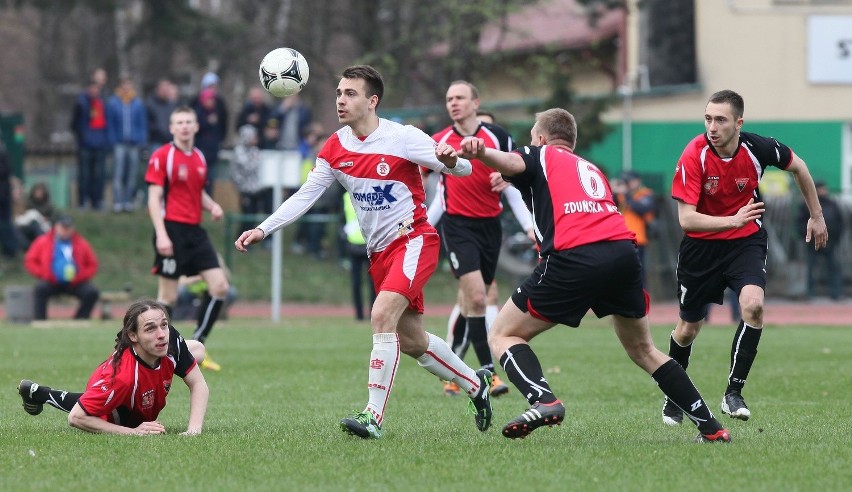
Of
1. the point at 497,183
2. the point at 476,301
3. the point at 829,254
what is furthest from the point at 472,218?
the point at 829,254

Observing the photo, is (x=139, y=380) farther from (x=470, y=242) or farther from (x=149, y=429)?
(x=470, y=242)

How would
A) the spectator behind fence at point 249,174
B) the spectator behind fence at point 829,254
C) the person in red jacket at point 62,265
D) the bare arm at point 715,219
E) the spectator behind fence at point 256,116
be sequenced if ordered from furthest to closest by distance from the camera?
the spectator behind fence at point 256,116
the spectator behind fence at point 249,174
the spectator behind fence at point 829,254
the person in red jacket at point 62,265
the bare arm at point 715,219

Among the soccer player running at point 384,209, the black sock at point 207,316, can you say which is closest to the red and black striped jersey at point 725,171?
the soccer player running at point 384,209

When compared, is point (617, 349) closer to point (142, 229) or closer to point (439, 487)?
point (439, 487)

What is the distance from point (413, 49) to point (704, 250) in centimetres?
2448

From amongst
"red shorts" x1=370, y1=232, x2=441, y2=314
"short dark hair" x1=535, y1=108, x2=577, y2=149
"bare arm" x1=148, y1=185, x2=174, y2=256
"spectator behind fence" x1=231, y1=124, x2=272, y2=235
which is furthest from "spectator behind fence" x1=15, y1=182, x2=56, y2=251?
"short dark hair" x1=535, y1=108, x2=577, y2=149

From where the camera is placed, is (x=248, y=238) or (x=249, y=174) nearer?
(x=248, y=238)

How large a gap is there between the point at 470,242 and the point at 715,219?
3249 mm

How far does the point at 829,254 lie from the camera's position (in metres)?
24.7

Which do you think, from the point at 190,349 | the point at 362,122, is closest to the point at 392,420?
the point at 190,349

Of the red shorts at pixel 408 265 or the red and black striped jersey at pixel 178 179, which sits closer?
the red shorts at pixel 408 265

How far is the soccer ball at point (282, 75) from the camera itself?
9453 millimetres

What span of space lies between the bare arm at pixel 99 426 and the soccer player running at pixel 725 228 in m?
3.21

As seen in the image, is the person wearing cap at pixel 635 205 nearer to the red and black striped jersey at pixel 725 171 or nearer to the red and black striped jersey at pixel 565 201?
the red and black striped jersey at pixel 725 171
